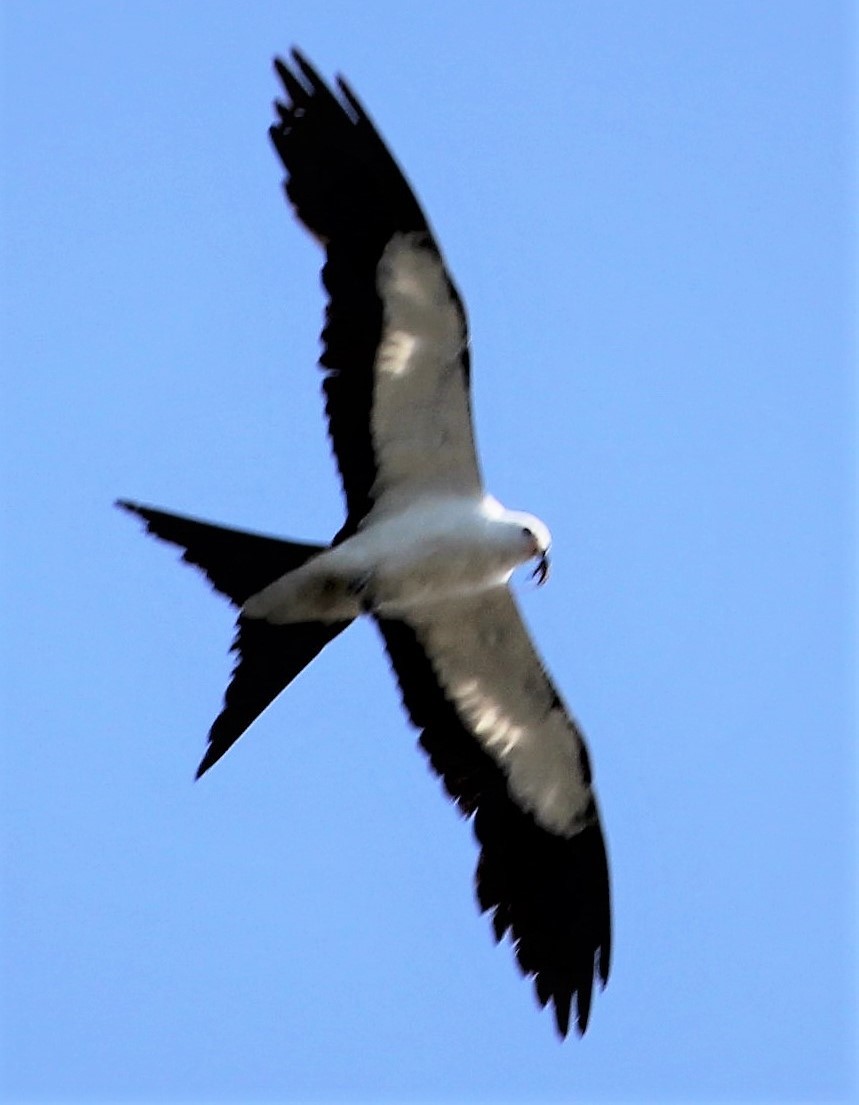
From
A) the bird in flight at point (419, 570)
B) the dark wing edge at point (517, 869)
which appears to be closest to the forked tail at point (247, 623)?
the bird in flight at point (419, 570)

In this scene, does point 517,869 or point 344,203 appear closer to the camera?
point 344,203

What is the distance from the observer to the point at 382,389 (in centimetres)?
1004

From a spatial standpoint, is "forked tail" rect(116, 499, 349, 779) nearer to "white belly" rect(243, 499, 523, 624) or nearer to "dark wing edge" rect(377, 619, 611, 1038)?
"white belly" rect(243, 499, 523, 624)

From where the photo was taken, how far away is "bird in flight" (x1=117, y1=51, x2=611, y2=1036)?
9.72 meters

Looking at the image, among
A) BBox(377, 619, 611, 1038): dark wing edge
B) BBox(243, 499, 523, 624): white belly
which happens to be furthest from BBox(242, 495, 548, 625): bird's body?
BBox(377, 619, 611, 1038): dark wing edge

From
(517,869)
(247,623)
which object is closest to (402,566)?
(247,623)

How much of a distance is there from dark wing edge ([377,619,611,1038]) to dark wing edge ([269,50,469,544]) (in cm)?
151

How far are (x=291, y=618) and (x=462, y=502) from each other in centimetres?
99

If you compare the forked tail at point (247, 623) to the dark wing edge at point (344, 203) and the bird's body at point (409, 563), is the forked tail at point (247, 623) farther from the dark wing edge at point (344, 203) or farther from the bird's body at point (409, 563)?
the dark wing edge at point (344, 203)

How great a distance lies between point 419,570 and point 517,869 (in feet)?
5.24

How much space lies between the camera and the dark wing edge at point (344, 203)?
968cm

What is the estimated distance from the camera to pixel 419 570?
396 inches

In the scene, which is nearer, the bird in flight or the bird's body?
the bird in flight

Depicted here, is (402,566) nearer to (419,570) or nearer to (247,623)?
(419,570)
